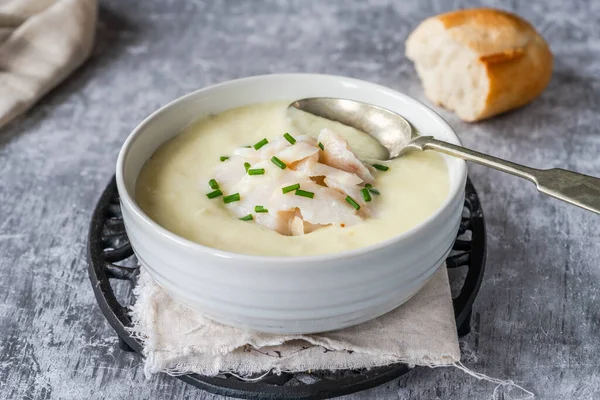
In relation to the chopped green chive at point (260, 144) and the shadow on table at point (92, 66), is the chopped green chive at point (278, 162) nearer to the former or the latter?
A: the chopped green chive at point (260, 144)

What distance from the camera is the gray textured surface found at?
160 cm

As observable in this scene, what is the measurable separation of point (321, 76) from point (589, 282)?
81 cm

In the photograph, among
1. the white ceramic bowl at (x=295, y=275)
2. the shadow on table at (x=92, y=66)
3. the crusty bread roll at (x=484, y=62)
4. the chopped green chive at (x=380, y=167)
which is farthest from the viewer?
the shadow on table at (x=92, y=66)

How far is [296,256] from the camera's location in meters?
1.40

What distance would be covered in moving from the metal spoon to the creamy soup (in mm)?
30

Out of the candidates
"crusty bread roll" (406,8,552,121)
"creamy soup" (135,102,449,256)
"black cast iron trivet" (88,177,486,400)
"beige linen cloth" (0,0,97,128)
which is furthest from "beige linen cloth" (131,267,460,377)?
"beige linen cloth" (0,0,97,128)

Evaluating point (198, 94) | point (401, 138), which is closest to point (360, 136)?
point (401, 138)

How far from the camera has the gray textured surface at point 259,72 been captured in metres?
1.60

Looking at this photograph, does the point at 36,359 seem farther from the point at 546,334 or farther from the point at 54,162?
the point at 546,334

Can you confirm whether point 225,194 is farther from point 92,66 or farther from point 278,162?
point 92,66

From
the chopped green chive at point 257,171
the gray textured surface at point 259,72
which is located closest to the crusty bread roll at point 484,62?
the gray textured surface at point 259,72

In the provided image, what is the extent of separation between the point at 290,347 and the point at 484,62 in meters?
1.24

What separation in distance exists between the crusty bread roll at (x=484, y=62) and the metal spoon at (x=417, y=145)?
2.12ft

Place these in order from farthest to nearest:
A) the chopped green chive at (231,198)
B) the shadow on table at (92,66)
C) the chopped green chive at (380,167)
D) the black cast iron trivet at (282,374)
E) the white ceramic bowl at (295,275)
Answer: the shadow on table at (92,66) < the chopped green chive at (380,167) < the chopped green chive at (231,198) < the black cast iron trivet at (282,374) < the white ceramic bowl at (295,275)
